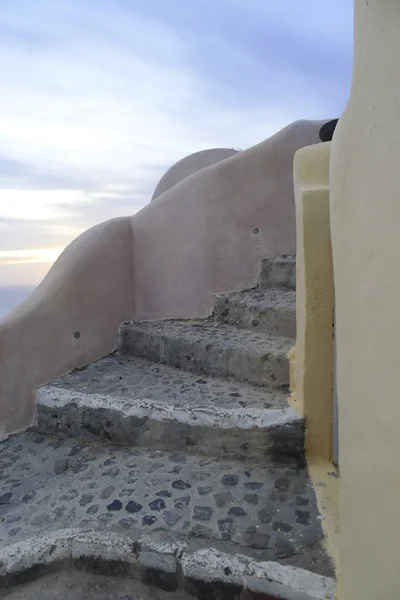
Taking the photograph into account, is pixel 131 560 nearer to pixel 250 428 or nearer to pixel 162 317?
pixel 250 428

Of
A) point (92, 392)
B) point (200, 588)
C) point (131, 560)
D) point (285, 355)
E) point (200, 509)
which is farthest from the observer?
point (92, 392)

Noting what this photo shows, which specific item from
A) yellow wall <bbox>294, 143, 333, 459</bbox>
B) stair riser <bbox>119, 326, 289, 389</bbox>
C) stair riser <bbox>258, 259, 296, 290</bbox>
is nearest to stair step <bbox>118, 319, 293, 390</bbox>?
stair riser <bbox>119, 326, 289, 389</bbox>

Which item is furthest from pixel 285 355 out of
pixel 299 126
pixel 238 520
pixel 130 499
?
pixel 299 126

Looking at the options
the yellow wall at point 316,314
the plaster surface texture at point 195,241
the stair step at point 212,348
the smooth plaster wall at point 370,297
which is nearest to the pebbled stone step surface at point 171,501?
the yellow wall at point 316,314

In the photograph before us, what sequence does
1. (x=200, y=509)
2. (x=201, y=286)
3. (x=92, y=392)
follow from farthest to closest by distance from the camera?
(x=201, y=286), (x=92, y=392), (x=200, y=509)

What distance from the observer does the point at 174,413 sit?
2.17 meters

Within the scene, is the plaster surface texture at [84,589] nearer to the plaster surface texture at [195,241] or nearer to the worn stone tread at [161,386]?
the worn stone tread at [161,386]

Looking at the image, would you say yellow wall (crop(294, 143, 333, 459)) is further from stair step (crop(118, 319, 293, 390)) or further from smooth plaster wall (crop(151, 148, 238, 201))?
smooth plaster wall (crop(151, 148, 238, 201))

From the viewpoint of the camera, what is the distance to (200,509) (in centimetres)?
173

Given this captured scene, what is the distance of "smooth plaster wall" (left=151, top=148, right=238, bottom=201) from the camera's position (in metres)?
6.28

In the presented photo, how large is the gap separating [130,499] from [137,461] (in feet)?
1.06

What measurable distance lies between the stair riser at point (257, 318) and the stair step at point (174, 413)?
481mm

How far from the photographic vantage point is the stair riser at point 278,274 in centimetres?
331

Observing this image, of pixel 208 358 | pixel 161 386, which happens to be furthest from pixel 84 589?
pixel 208 358
